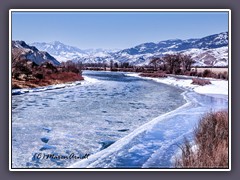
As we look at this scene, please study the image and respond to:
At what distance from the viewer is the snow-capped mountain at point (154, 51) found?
11.1 ft

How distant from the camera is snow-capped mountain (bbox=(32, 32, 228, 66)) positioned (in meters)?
3.39

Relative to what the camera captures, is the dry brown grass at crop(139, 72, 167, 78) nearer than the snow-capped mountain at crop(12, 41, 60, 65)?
No

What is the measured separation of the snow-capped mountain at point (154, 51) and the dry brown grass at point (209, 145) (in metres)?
0.54

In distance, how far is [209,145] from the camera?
3.27 meters

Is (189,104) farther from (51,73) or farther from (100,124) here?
(51,73)

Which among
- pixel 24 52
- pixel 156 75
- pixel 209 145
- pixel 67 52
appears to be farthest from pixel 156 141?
pixel 24 52

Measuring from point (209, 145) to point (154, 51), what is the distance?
1030 millimetres

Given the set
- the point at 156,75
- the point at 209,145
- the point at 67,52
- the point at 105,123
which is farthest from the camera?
the point at 156,75

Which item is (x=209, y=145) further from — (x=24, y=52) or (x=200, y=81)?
(x=24, y=52)

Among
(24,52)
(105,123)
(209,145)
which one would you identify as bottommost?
(209,145)

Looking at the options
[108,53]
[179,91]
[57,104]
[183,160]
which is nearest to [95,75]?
[108,53]

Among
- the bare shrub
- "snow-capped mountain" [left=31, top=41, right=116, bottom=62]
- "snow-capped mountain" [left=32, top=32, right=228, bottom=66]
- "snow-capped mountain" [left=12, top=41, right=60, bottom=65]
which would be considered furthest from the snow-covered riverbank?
"snow-capped mountain" [left=12, top=41, right=60, bottom=65]

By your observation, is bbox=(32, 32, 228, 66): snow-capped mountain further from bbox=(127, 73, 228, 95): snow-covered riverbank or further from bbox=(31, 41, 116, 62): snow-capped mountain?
bbox=(127, 73, 228, 95): snow-covered riverbank

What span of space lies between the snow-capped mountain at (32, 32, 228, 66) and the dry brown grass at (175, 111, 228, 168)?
0.54 meters
